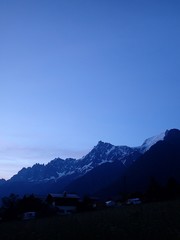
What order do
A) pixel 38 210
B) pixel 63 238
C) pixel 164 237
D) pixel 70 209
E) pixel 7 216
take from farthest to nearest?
pixel 70 209 < pixel 38 210 < pixel 7 216 < pixel 63 238 < pixel 164 237

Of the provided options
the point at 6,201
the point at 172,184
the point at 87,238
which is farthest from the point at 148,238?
the point at 6,201

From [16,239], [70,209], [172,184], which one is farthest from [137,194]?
[16,239]

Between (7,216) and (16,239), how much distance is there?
56957 mm

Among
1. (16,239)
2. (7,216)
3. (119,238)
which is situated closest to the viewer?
(119,238)

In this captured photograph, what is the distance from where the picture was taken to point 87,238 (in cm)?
2164

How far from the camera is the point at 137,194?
4318 inches

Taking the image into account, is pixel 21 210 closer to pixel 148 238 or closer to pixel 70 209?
pixel 70 209

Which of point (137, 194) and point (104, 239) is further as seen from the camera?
point (137, 194)

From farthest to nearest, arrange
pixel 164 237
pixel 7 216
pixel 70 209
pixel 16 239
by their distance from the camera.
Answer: pixel 70 209, pixel 7 216, pixel 16 239, pixel 164 237

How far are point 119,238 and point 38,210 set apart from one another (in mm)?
69075

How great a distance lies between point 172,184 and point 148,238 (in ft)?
215

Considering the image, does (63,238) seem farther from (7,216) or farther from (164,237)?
(7,216)

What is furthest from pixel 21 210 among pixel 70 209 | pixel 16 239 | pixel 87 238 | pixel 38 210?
pixel 87 238

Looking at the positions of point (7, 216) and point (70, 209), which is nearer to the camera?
point (7, 216)
